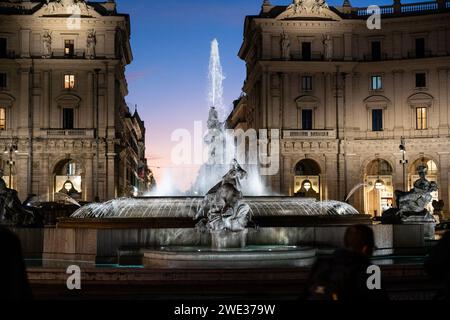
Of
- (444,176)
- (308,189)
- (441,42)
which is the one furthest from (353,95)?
(444,176)

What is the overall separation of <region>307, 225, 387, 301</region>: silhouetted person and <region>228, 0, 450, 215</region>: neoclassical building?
55.7 metres

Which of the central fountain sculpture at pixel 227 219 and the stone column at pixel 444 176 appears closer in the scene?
the central fountain sculpture at pixel 227 219

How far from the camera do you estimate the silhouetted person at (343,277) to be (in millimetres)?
5984

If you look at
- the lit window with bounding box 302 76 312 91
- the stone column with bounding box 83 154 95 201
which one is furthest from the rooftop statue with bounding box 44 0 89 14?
the lit window with bounding box 302 76 312 91

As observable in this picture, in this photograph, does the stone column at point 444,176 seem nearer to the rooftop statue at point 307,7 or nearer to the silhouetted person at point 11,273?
the rooftop statue at point 307,7

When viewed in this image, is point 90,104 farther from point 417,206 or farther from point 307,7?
point 417,206

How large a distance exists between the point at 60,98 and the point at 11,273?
58421 millimetres

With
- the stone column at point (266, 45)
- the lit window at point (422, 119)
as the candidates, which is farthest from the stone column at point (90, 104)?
the lit window at point (422, 119)

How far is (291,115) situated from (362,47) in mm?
8936

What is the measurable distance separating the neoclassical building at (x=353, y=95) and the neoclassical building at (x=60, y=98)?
13283 mm

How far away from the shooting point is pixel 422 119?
62.8 metres

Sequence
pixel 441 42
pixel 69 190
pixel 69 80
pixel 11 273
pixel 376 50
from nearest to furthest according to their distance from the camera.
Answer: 1. pixel 11 273
2. pixel 69 190
3. pixel 69 80
4. pixel 441 42
5. pixel 376 50
